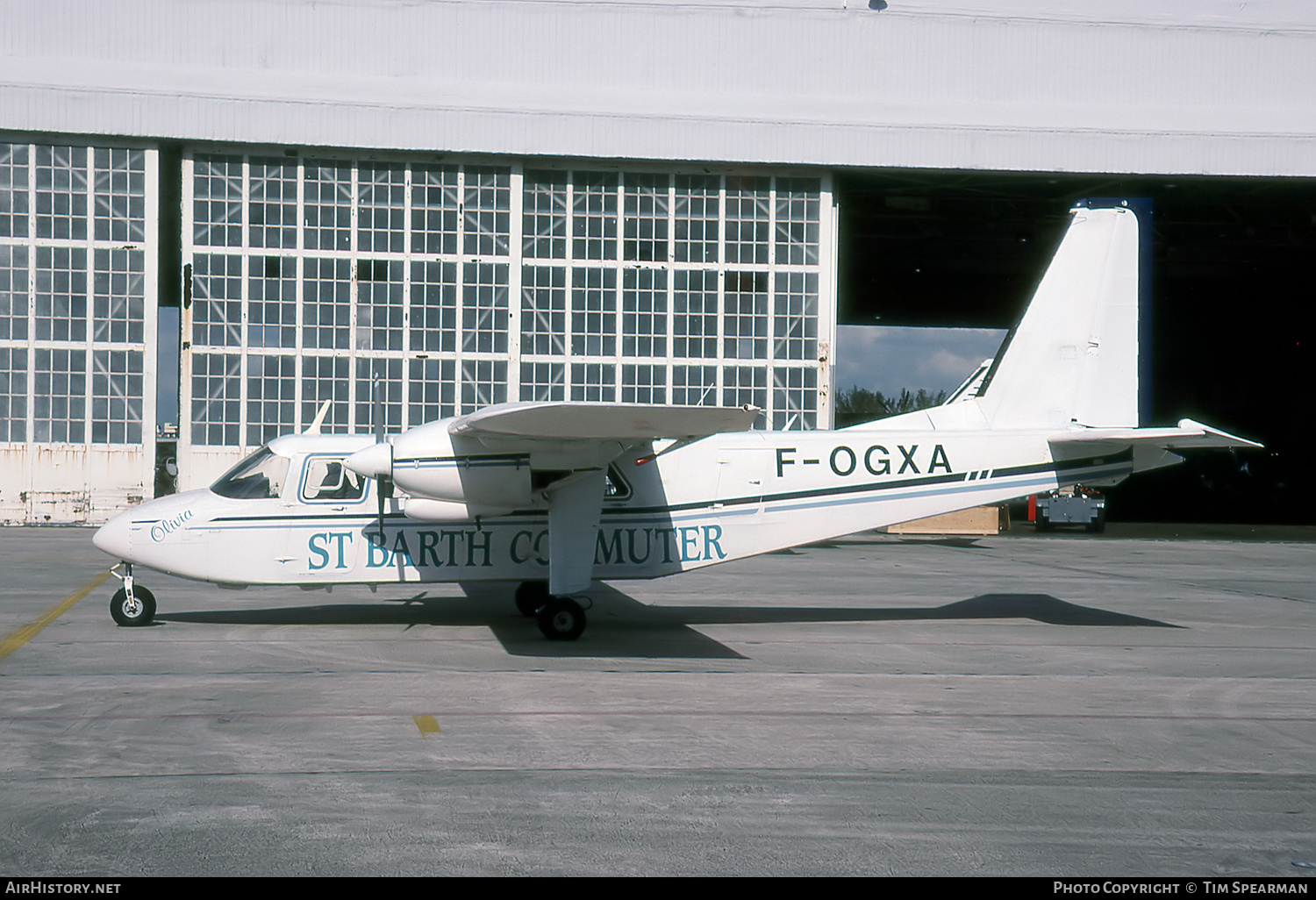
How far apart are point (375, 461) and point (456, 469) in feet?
2.84

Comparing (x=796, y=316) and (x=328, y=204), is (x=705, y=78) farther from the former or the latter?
(x=328, y=204)

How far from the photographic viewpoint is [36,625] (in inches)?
494

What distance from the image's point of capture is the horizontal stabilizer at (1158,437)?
11.8m

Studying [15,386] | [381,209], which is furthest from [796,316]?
[15,386]

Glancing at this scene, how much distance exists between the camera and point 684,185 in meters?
28.6

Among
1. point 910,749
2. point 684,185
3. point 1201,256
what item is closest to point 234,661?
point 910,749

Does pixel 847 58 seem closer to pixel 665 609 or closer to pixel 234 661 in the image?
pixel 665 609

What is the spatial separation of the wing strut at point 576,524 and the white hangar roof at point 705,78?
58.0ft

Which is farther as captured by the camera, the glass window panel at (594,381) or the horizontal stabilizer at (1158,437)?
the glass window panel at (594,381)

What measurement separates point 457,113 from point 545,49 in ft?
9.53

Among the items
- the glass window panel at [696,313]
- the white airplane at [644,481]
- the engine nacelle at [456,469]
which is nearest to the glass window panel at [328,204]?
the glass window panel at [696,313]

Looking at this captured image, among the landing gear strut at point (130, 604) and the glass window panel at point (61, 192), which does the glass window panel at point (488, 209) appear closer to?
the glass window panel at point (61, 192)

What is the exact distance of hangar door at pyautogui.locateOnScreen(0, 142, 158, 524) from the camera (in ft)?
87.8
